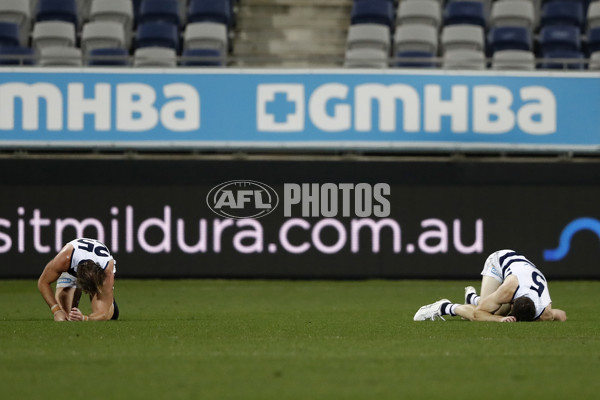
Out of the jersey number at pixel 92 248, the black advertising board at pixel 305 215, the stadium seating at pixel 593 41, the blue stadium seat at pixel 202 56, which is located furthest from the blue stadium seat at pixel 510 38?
the jersey number at pixel 92 248

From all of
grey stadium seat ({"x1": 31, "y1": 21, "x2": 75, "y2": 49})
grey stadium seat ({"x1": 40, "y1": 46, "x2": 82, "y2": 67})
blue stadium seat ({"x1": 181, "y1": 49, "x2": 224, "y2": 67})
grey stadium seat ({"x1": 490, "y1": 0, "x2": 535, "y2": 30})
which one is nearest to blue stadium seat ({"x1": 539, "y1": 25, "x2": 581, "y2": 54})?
grey stadium seat ({"x1": 490, "y1": 0, "x2": 535, "y2": 30})

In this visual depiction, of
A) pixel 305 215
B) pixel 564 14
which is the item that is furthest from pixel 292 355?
pixel 564 14

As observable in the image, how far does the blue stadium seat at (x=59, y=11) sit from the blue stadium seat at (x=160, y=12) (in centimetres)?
139

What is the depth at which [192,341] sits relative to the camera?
10.4 m

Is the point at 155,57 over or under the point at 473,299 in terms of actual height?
over

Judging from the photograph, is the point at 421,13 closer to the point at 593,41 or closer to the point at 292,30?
the point at 292,30

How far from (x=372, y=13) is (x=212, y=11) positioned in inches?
128

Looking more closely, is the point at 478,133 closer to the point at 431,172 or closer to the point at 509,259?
the point at 431,172

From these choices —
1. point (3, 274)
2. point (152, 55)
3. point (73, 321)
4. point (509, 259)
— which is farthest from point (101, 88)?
point (509, 259)

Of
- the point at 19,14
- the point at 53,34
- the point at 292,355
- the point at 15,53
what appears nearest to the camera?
the point at 292,355

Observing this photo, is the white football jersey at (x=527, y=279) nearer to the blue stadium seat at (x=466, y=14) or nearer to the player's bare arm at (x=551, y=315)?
the player's bare arm at (x=551, y=315)

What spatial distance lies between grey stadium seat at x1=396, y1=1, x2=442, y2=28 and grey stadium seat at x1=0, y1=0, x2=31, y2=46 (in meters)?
7.58

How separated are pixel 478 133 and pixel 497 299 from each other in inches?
336

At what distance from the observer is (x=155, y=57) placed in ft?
68.1
